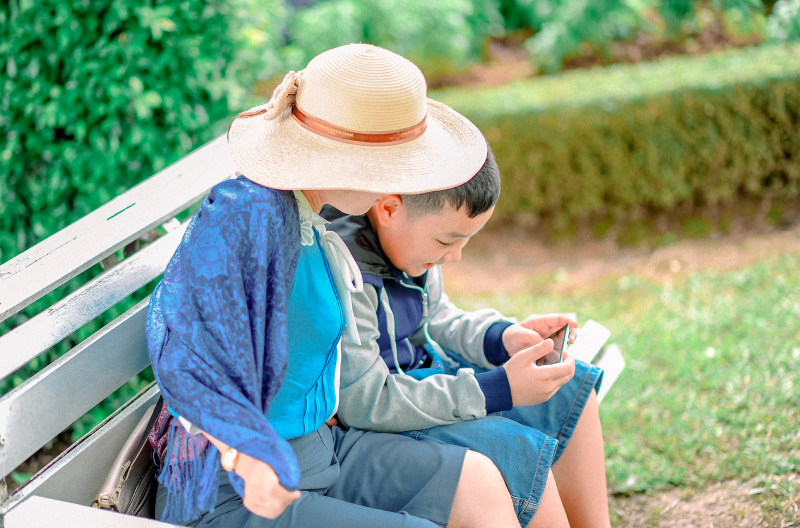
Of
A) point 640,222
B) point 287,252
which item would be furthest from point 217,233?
point 640,222

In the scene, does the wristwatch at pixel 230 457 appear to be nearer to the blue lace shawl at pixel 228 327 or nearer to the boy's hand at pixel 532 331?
the blue lace shawl at pixel 228 327

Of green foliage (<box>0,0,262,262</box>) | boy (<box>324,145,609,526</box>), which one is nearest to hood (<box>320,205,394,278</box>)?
boy (<box>324,145,609,526</box>)

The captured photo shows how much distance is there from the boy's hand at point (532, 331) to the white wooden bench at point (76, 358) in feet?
3.07

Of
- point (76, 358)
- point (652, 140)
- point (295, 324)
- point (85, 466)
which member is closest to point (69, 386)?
point (76, 358)

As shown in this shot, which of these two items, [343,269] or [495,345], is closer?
[343,269]

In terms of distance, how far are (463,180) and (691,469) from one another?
1854 mm

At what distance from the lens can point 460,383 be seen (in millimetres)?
1984

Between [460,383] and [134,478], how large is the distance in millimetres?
779

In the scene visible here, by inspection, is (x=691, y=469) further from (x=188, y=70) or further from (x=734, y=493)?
(x=188, y=70)

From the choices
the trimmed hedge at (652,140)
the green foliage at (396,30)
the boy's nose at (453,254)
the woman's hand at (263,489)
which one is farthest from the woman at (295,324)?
the green foliage at (396,30)

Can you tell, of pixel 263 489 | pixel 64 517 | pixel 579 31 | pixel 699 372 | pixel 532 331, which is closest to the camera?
pixel 263 489

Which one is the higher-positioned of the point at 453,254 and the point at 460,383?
the point at 453,254

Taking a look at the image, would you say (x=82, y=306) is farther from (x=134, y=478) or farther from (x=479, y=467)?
(x=479, y=467)

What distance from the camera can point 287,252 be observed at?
164cm
